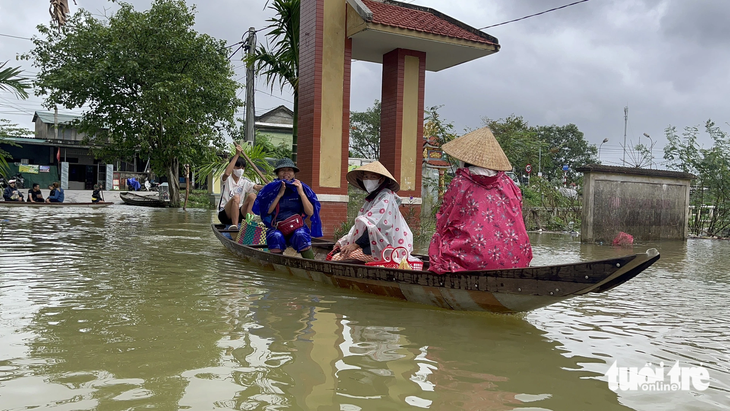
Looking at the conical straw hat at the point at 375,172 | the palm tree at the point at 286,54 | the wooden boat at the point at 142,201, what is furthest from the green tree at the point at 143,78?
the conical straw hat at the point at 375,172

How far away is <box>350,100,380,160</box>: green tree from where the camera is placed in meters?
36.9

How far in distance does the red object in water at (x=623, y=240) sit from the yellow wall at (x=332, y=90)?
261 inches

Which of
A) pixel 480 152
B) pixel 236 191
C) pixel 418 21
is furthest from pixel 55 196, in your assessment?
pixel 480 152

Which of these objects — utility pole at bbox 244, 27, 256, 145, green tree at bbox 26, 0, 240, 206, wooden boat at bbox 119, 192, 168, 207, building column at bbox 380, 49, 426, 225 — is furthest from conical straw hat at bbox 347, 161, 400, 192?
wooden boat at bbox 119, 192, 168, 207

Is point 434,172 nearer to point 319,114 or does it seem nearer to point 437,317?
point 319,114

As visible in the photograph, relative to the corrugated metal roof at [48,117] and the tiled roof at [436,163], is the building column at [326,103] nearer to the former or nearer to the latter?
the tiled roof at [436,163]

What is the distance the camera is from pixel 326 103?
1216cm

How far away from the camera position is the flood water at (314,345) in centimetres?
341

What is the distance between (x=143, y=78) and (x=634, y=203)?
1967 cm

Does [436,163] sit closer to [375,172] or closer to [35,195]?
[375,172]

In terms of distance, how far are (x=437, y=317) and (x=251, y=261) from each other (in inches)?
165

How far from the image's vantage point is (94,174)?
3906 cm

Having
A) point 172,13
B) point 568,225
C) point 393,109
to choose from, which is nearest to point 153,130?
point 172,13

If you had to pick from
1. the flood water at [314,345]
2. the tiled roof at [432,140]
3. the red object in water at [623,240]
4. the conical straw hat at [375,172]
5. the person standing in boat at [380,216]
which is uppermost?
the tiled roof at [432,140]
